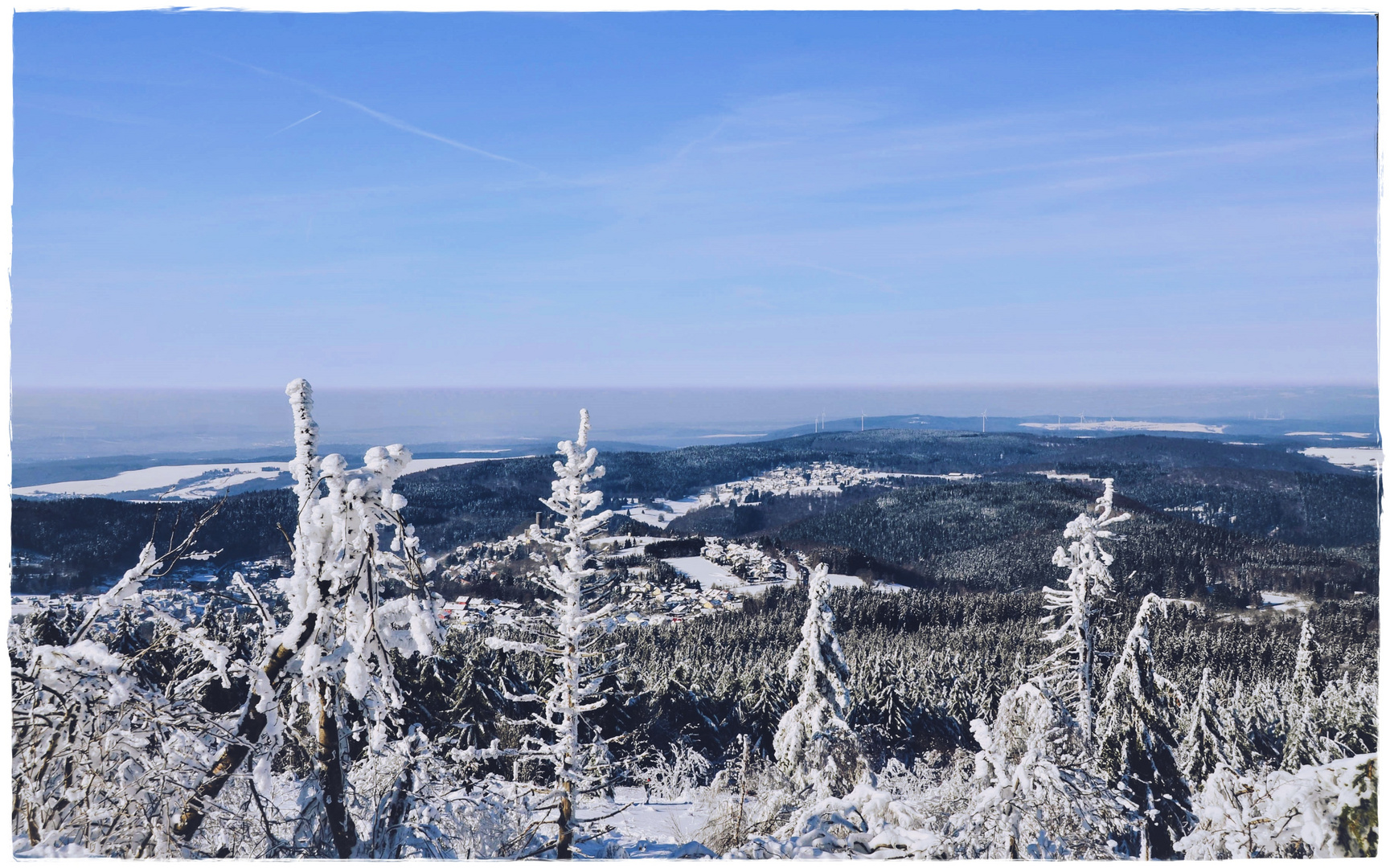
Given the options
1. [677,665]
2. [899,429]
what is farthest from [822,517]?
[677,665]

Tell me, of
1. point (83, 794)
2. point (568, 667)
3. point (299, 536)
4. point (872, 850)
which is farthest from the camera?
point (872, 850)

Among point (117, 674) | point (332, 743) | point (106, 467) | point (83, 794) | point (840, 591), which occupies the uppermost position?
point (106, 467)

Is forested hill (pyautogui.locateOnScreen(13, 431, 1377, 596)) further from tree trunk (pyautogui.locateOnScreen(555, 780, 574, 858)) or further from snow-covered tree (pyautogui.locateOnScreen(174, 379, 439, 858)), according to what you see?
tree trunk (pyautogui.locateOnScreen(555, 780, 574, 858))

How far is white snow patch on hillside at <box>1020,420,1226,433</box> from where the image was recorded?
6838 centimetres

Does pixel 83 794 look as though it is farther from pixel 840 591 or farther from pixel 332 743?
pixel 840 591

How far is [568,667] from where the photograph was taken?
10.0m

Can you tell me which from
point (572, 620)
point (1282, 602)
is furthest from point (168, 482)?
point (1282, 602)

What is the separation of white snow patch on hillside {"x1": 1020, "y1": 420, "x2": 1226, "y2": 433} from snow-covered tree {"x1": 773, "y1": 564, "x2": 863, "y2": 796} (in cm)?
5232

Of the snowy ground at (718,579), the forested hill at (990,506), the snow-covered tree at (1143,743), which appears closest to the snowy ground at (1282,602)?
the forested hill at (990,506)

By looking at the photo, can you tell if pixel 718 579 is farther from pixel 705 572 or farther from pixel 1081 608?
pixel 1081 608

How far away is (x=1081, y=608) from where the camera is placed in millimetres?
13070

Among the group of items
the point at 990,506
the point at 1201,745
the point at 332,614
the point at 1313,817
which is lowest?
the point at 990,506

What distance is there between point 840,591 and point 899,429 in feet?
222

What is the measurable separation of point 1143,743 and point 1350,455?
54.0 feet
